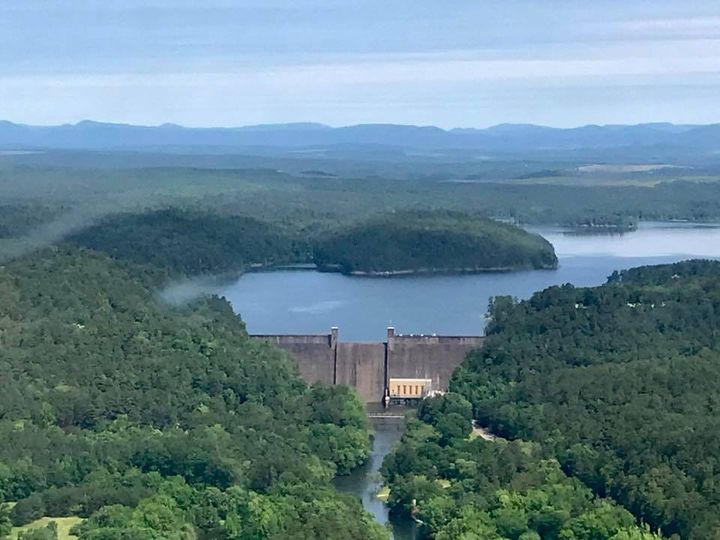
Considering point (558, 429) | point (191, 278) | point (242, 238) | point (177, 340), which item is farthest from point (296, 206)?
point (558, 429)

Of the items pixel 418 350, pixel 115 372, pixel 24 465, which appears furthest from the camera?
pixel 418 350

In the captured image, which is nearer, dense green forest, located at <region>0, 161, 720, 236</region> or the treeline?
the treeline

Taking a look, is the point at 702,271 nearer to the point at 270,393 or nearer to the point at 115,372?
the point at 270,393

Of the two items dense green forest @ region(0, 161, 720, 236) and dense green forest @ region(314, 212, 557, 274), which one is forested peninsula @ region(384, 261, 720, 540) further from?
dense green forest @ region(0, 161, 720, 236)

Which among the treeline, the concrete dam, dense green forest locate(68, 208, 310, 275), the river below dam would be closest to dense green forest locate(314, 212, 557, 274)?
the river below dam

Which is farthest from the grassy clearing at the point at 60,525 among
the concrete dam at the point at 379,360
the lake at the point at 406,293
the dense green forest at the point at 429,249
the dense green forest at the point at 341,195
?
the dense green forest at the point at 341,195

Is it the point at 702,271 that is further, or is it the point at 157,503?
the point at 702,271

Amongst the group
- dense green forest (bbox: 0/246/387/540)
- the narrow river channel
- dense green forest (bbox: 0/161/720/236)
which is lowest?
the narrow river channel
